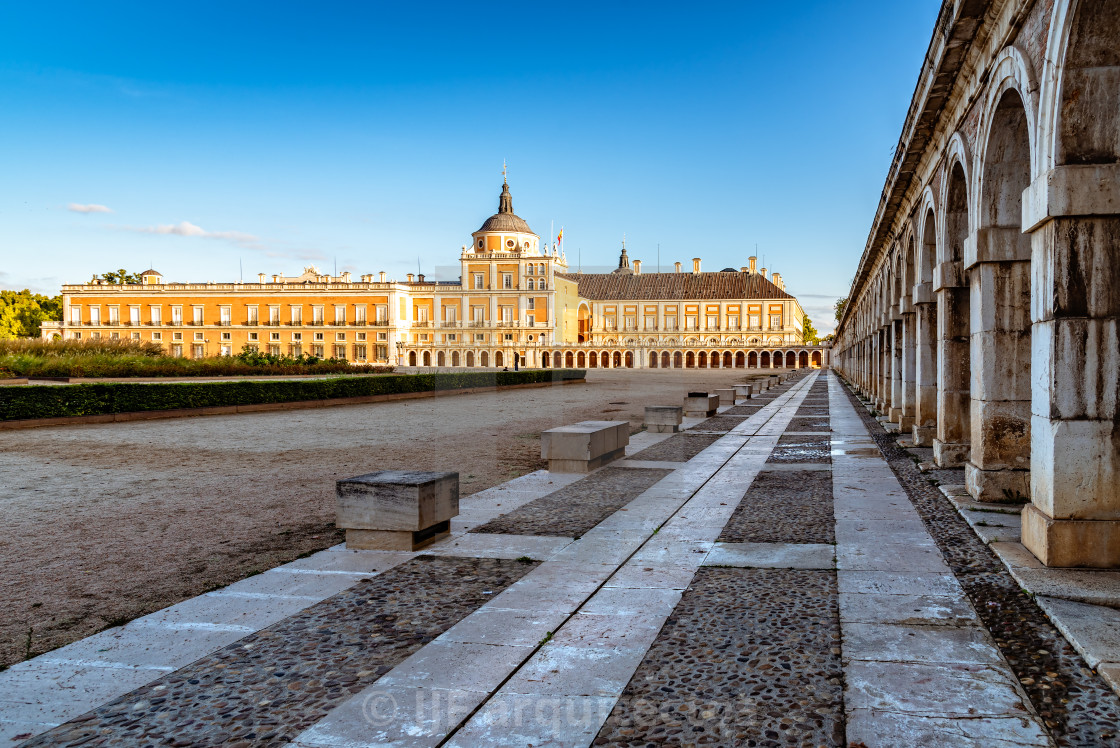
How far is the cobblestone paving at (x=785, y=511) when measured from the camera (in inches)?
248

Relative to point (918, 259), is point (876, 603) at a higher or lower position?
lower

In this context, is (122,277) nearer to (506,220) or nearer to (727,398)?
(506,220)

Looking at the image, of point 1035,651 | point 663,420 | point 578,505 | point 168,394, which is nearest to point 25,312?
point 168,394

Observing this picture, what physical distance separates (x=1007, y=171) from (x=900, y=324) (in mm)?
8831

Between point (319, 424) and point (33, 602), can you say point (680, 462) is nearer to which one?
point (33, 602)

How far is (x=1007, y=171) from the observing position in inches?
279

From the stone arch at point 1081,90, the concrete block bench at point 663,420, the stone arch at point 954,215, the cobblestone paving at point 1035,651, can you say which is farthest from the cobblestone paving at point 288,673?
the concrete block bench at point 663,420

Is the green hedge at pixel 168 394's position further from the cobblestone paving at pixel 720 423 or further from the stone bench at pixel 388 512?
the stone bench at pixel 388 512

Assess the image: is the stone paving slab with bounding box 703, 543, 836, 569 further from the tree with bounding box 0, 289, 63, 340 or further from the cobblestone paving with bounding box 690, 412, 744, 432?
the tree with bounding box 0, 289, 63, 340

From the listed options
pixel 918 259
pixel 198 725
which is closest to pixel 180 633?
pixel 198 725

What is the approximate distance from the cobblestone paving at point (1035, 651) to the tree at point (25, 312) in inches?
3610

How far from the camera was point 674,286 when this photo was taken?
9900 centimetres

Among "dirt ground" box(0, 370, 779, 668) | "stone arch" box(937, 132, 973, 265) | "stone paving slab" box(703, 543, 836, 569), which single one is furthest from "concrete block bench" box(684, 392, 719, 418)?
"stone paving slab" box(703, 543, 836, 569)

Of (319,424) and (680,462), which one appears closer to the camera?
(680,462)
